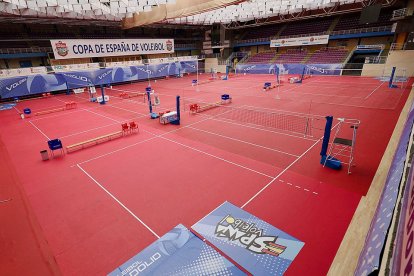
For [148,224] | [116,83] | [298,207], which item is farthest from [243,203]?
[116,83]

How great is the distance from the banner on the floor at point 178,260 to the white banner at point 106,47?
1463 inches

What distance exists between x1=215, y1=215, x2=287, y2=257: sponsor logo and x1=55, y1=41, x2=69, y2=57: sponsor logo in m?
38.0

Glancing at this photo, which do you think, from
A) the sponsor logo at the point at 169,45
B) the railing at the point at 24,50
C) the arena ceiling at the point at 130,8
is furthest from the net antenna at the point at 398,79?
the railing at the point at 24,50

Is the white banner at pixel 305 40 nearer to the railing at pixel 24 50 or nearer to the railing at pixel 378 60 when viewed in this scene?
the railing at pixel 378 60

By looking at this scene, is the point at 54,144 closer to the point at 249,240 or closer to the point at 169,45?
the point at 249,240

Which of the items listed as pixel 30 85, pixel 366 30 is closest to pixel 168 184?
pixel 30 85

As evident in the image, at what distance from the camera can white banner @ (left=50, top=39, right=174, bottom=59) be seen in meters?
34.7

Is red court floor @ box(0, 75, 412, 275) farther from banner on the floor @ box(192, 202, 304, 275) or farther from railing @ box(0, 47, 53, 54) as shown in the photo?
railing @ box(0, 47, 53, 54)

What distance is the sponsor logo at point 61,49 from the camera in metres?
34.0

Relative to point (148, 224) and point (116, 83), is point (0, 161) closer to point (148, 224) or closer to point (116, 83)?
point (148, 224)

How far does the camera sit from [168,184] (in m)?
9.63

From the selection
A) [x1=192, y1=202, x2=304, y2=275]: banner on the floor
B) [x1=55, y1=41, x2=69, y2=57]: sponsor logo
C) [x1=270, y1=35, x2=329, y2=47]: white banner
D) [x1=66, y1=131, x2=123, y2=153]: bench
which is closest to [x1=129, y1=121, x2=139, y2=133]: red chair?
[x1=66, y1=131, x2=123, y2=153]: bench

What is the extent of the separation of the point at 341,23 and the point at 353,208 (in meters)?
51.8

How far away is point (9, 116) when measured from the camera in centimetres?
2211
